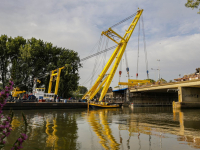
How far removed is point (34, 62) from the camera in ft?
190

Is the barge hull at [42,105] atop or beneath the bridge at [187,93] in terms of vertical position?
beneath

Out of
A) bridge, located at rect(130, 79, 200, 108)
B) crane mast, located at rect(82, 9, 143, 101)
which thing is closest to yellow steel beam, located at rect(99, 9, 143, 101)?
crane mast, located at rect(82, 9, 143, 101)

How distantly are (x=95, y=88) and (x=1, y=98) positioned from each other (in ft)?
141

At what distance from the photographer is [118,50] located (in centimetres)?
4828

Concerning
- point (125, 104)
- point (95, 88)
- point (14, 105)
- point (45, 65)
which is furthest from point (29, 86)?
point (125, 104)

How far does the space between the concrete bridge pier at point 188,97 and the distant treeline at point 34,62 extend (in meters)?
31.0

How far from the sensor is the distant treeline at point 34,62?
53.8m

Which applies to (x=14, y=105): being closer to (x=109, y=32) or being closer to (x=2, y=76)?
(x=2, y=76)

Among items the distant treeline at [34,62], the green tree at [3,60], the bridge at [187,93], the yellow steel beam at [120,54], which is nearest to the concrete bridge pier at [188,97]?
the bridge at [187,93]

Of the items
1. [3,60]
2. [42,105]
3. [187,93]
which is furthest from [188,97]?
[3,60]

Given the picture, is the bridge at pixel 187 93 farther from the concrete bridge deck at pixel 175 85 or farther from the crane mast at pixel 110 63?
the crane mast at pixel 110 63

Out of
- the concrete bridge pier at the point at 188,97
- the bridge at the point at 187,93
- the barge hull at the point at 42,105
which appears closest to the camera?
the barge hull at the point at 42,105

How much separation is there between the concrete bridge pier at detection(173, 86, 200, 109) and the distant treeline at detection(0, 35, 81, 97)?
3103 centimetres

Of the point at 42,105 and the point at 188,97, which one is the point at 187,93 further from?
the point at 42,105
